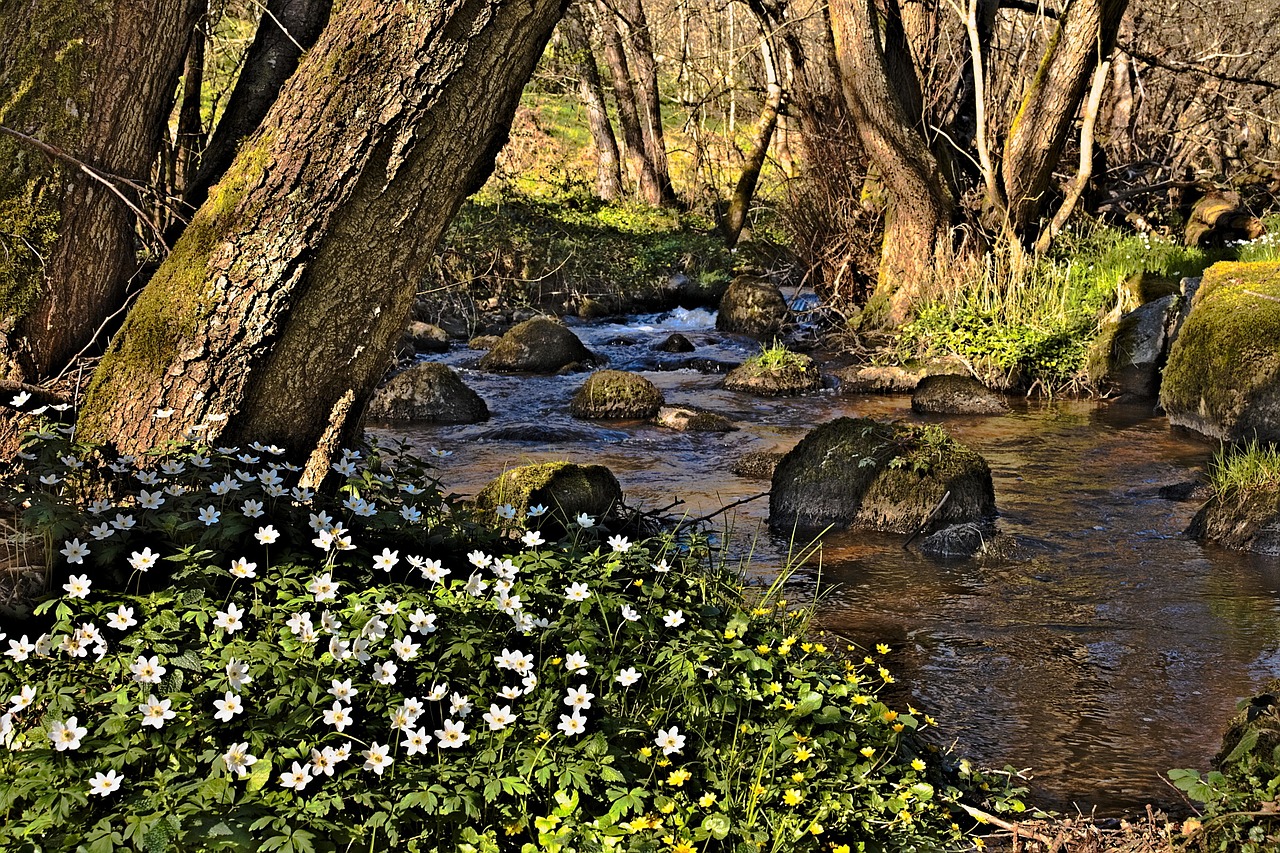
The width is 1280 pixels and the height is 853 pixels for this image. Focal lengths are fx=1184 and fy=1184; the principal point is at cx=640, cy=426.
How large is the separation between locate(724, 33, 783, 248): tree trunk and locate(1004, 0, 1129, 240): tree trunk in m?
4.57

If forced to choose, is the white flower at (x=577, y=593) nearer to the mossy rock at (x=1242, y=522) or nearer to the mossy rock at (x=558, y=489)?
the mossy rock at (x=558, y=489)

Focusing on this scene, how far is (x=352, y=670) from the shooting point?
315cm

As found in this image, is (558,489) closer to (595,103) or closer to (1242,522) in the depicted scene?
(1242,522)

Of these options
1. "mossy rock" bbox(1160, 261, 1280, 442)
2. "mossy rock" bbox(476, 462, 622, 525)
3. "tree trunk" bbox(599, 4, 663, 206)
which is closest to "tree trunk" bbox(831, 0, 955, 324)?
"mossy rock" bbox(1160, 261, 1280, 442)

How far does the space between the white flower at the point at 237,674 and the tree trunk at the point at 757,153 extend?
14711 millimetres

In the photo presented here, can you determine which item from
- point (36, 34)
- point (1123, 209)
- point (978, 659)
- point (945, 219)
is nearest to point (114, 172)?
point (36, 34)

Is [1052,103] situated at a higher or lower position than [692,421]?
higher

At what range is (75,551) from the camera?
10.8 feet

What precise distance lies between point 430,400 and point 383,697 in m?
7.96

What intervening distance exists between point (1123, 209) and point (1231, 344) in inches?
262

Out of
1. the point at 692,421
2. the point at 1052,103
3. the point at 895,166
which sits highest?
the point at 1052,103

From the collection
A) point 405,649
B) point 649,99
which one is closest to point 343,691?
point 405,649

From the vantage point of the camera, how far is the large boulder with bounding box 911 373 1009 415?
1085 cm

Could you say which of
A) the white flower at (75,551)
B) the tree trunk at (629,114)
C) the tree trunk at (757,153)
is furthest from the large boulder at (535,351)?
the white flower at (75,551)
